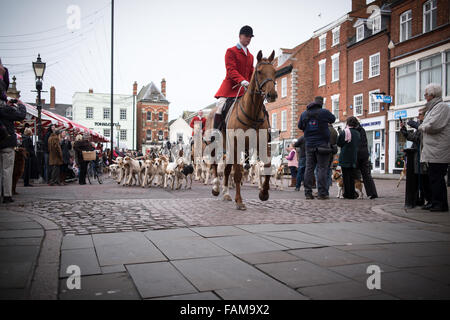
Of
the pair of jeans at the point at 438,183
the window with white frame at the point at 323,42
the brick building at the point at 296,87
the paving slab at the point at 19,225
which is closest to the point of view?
the paving slab at the point at 19,225

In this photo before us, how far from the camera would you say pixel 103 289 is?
2.48 m

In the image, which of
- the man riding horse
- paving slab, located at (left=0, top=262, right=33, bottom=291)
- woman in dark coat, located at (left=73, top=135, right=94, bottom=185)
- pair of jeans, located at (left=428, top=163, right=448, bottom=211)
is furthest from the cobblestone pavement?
woman in dark coat, located at (left=73, top=135, right=94, bottom=185)

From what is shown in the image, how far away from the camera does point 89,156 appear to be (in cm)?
1408

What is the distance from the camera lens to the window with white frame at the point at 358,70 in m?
31.6

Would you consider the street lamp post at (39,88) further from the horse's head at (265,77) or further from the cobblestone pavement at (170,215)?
the horse's head at (265,77)

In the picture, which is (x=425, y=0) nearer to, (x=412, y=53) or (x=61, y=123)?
(x=412, y=53)

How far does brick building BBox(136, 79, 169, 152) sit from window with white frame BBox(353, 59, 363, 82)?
164 ft

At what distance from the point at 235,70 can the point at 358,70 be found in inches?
1091

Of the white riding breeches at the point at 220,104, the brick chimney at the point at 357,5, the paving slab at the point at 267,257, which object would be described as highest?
the brick chimney at the point at 357,5

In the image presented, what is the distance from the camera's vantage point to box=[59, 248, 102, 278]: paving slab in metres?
2.84

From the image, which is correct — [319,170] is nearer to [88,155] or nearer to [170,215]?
[170,215]

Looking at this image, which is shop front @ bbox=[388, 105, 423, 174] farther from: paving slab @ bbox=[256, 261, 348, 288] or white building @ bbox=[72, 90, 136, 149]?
white building @ bbox=[72, 90, 136, 149]

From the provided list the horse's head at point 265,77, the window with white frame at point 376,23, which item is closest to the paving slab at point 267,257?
the horse's head at point 265,77

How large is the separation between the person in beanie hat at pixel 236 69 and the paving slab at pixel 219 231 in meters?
3.59
